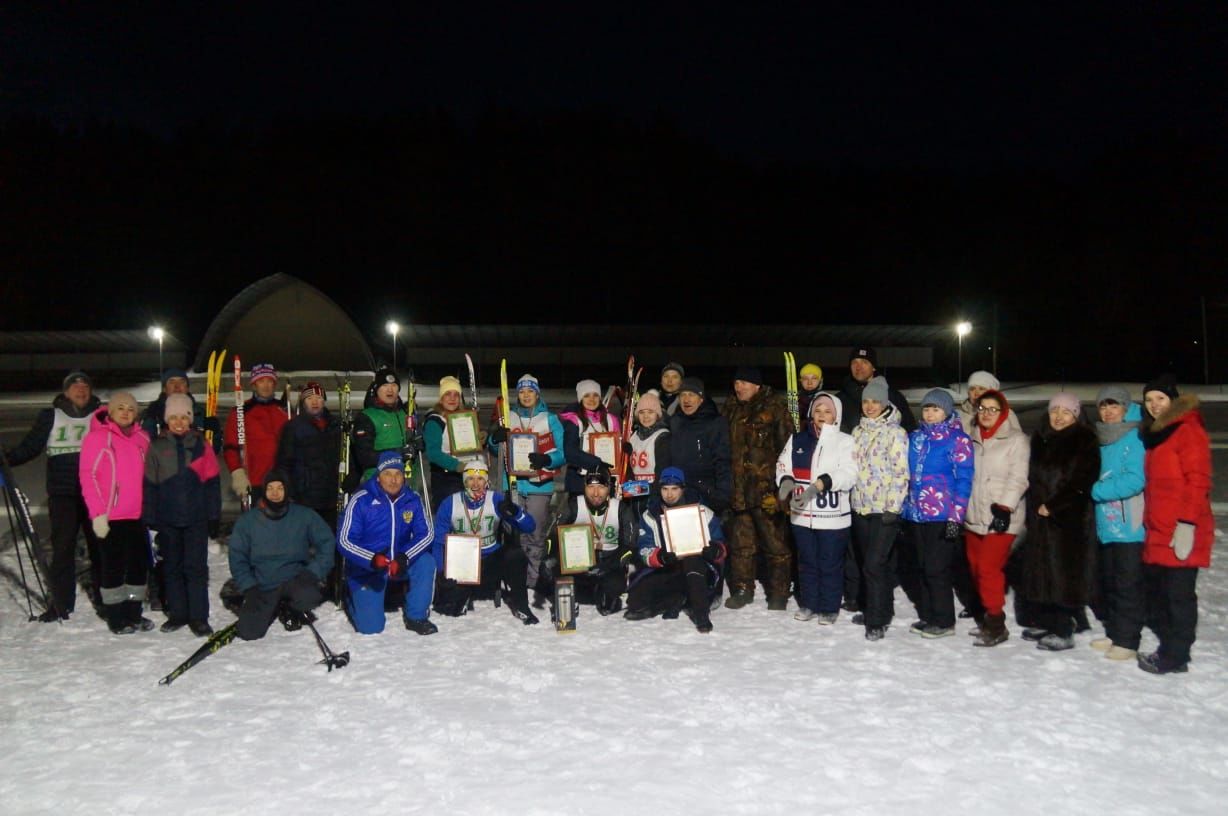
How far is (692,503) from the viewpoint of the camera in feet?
21.8

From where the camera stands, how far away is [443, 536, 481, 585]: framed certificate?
649 cm

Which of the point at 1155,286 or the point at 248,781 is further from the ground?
the point at 1155,286

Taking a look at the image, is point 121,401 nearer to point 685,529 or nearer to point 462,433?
point 462,433

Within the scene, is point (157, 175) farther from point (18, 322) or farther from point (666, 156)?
point (666, 156)

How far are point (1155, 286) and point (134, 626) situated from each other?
45632mm

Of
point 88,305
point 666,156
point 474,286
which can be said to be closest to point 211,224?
point 88,305

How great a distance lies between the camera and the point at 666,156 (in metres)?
47.1

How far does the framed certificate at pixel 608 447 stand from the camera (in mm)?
7312

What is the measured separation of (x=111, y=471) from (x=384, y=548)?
185 cm

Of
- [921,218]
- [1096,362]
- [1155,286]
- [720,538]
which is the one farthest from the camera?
[921,218]

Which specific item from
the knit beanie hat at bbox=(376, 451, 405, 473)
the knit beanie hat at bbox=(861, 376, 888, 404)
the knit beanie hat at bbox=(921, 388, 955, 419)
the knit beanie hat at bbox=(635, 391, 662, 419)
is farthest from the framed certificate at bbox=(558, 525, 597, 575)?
the knit beanie hat at bbox=(921, 388, 955, 419)

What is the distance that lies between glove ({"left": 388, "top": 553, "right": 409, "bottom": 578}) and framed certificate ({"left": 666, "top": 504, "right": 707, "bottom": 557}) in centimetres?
185

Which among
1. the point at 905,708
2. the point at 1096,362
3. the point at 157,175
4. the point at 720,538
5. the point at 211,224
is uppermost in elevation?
the point at 157,175

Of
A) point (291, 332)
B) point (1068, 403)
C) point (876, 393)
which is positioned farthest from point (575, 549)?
point (291, 332)
